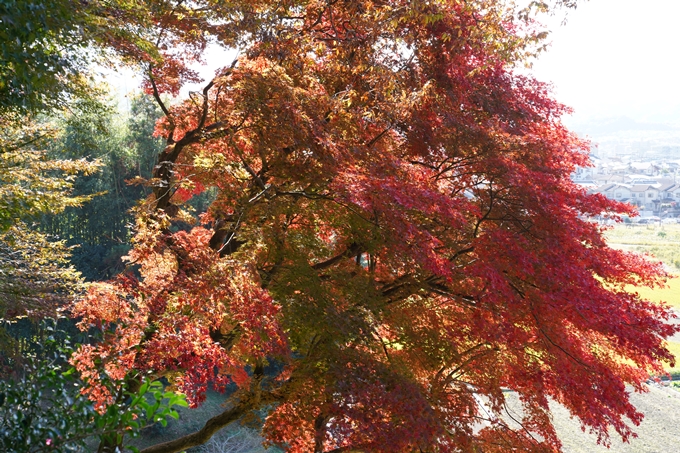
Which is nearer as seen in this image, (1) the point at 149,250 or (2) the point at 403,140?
(1) the point at 149,250

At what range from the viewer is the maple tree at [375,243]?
4.06 metres

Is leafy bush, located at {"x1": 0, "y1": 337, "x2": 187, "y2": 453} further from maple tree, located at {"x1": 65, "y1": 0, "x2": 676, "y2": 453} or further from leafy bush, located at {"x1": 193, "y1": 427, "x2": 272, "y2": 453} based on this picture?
leafy bush, located at {"x1": 193, "y1": 427, "x2": 272, "y2": 453}

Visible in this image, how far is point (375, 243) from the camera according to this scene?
4.80 m

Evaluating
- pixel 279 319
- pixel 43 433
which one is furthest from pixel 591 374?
pixel 43 433

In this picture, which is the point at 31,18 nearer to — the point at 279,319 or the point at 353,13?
the point at 279,319

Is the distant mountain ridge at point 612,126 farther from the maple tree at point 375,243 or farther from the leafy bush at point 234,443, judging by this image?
the maple tree at point 375,243

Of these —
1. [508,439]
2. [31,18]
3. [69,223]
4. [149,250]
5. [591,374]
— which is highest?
[69,223]

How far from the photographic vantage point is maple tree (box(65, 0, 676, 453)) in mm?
4059

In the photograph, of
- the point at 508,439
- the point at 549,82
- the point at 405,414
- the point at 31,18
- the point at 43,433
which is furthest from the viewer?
the point at 549,82

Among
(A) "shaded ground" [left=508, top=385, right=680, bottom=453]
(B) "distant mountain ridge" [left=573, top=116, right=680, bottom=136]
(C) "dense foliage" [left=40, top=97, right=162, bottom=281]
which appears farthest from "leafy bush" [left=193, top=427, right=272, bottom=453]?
(B) "distant mountain ridge" [left=573, top=116, right=680, bottom=136]

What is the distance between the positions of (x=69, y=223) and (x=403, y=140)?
13.6 metres

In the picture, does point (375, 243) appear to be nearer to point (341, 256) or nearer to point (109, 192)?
point (341, 256)

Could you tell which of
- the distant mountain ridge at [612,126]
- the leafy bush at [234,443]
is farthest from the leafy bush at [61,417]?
the distant mountain ridge at [612,126]

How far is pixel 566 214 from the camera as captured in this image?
4656 millimetres
